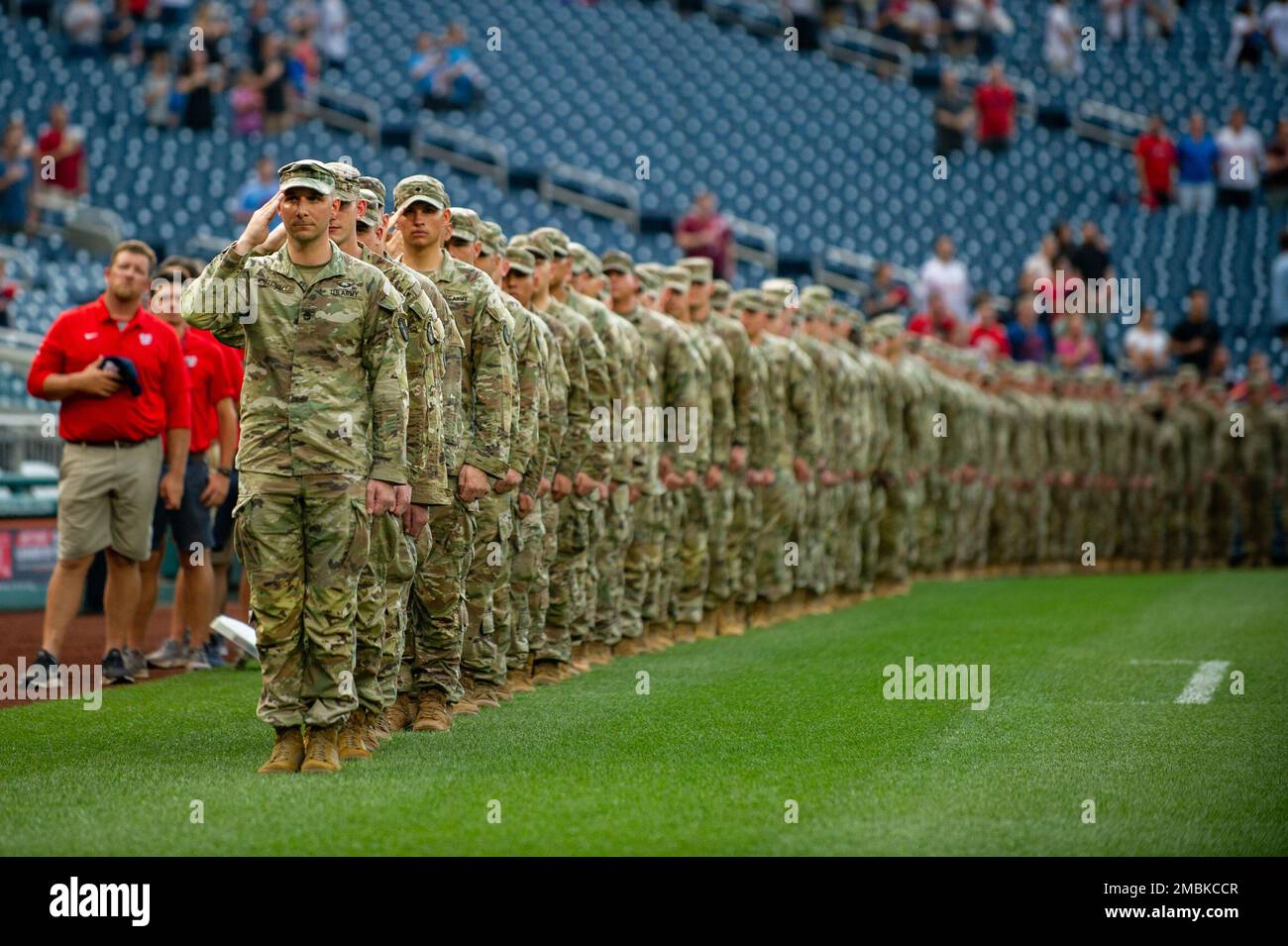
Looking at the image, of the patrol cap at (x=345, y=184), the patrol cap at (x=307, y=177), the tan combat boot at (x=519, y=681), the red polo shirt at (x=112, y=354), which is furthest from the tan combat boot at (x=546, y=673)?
the patrol cap at (x=307, y=177)

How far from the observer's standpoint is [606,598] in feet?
41.9

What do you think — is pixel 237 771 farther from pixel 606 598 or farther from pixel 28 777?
pixel 606 598

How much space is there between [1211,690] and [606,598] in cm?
369

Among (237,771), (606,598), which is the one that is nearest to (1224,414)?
(606,598)

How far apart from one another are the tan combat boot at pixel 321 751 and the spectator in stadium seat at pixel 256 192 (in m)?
15.0

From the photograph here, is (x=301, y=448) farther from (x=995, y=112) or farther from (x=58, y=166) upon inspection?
(x=995, y=112)

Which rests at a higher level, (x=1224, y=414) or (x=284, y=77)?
(x=284, y=77)

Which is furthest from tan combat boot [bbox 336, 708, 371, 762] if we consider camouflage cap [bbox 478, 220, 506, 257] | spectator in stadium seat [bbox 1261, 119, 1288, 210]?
spectator in stadium seat [bbox 1261, 119, 1288, 210]

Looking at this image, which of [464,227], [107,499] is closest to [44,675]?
[107,499]

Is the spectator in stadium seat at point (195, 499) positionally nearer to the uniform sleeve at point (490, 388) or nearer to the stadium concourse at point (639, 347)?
the stadium concourse at point (639, 347)

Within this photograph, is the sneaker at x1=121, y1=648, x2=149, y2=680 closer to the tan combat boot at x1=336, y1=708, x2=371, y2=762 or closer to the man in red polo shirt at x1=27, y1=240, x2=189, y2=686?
the man in red polo shirt at x1=27, y1=240, x2=189, y2=686

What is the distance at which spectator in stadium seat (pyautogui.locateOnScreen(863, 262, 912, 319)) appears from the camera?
2758 cm

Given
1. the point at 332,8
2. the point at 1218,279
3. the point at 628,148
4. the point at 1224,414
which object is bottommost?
the point at 1224,414

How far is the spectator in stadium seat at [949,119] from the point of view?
33.0m
